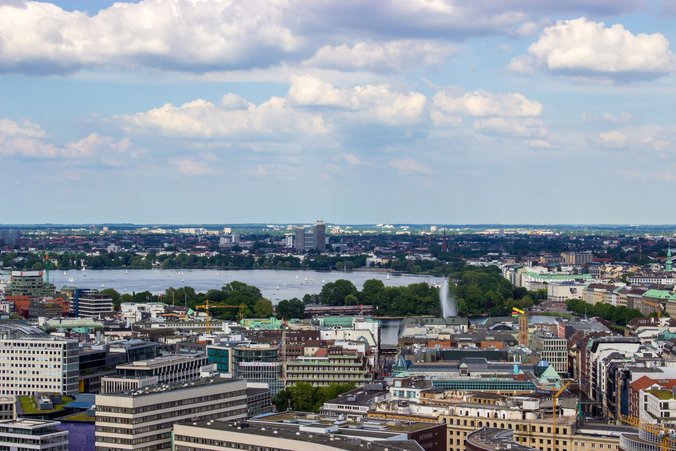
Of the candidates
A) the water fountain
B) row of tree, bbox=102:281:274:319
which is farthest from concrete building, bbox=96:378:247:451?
the water fountain

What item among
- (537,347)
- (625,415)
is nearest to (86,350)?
(625,415)

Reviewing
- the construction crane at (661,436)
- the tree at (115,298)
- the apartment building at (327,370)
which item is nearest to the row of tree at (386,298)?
the tree at (115,298)

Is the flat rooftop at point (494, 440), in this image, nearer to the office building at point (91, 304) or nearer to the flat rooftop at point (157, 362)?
the flat rooftop at point (157, 362)

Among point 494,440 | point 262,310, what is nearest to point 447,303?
point 262,310

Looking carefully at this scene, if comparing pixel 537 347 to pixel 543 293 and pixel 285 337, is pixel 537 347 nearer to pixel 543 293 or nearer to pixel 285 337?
pixel 285 337

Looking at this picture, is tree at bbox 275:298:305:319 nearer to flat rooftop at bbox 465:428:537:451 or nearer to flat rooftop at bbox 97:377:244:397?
flat rooftop at bbox 97:377:244:397

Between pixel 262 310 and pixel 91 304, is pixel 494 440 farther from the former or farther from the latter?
pixel 262 310
